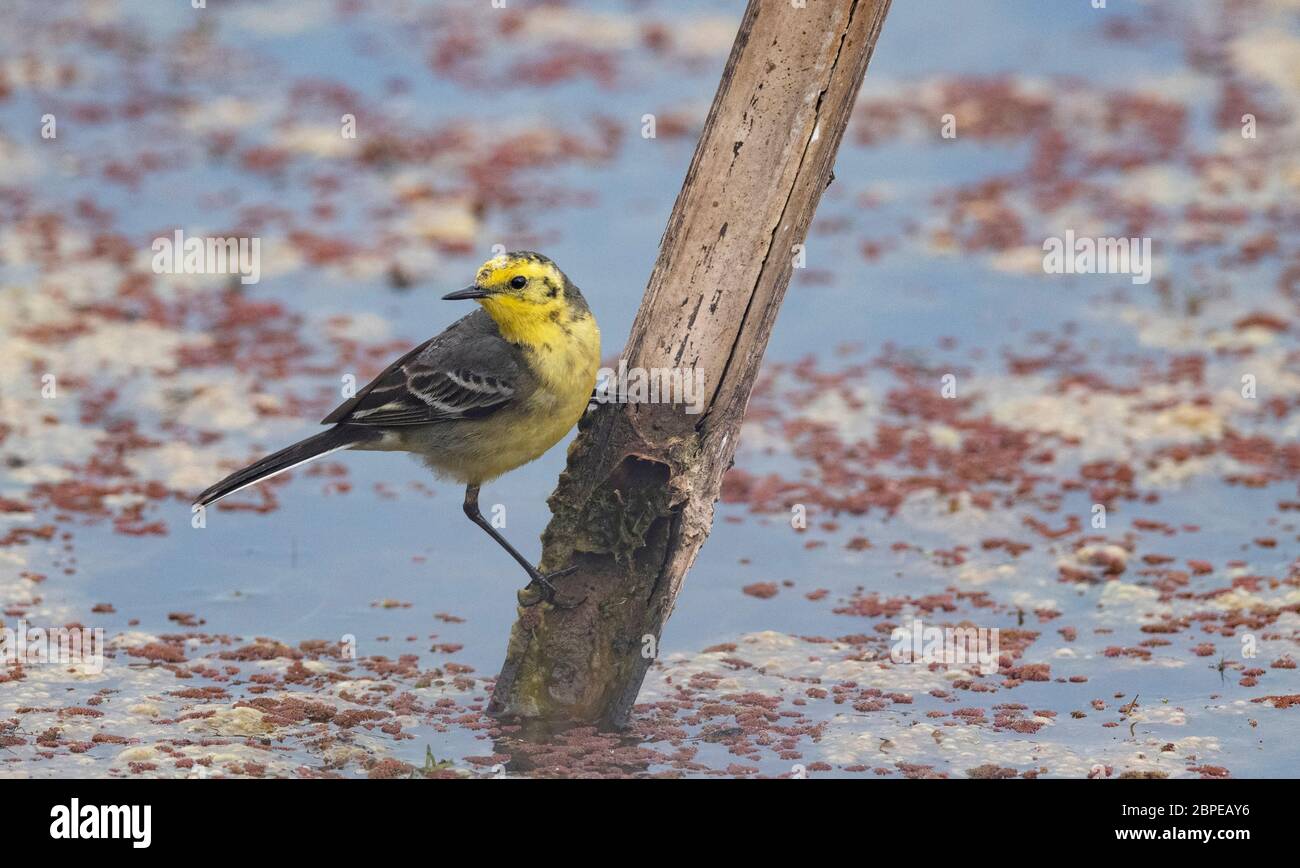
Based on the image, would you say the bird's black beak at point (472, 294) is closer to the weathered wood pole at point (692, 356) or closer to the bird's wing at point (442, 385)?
the bird's wing at point (442, 385)

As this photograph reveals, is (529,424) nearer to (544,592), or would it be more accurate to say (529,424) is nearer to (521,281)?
(521,281)

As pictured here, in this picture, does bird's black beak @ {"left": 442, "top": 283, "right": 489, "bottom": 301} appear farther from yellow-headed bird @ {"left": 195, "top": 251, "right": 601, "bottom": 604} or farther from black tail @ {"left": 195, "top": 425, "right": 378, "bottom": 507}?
black tail @ {"left": 195, "top": 425, "right": 378, "bottom": 507}

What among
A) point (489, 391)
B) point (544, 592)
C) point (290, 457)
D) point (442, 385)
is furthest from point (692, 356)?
point (290, 457)

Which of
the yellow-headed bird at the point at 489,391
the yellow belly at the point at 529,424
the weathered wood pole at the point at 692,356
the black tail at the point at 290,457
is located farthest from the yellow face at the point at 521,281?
the black tail at the point at 290,457

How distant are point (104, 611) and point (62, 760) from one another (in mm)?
1724

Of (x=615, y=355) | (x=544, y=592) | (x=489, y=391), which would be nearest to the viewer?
(x=544, y=592)

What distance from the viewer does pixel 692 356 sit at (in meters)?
6.86

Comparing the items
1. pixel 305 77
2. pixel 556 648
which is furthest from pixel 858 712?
pixel 305 77

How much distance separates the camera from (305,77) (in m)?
16.0

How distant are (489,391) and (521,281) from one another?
479mm

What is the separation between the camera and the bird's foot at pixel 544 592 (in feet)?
23.3

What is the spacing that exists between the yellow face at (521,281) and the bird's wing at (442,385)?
25 centimetres

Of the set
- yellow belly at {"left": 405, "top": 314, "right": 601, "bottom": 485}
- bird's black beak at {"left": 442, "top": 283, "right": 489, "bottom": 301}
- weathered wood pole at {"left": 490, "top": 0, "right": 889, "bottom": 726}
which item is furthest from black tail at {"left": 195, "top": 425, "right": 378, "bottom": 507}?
weathered wood pole at {"left": 490, "top": 0, "right": 889, "bottom": 726}

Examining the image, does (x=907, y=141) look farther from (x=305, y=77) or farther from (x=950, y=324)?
(x=305, y=77)
